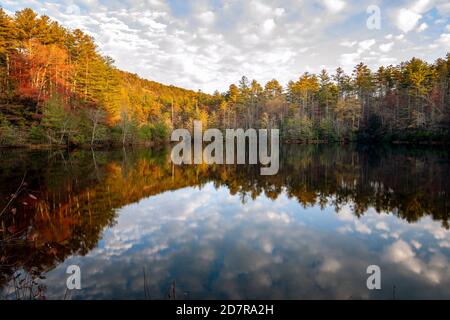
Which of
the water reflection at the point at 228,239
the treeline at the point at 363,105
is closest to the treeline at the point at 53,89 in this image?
the water reflection at the point at 228,239

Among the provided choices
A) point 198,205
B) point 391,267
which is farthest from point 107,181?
point 391,267

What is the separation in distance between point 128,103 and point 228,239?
50.3 metres

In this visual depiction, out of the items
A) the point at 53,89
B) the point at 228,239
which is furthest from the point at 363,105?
the point at 228,239

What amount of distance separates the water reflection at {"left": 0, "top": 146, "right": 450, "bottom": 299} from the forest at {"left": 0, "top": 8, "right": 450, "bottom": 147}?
2512 centimetres

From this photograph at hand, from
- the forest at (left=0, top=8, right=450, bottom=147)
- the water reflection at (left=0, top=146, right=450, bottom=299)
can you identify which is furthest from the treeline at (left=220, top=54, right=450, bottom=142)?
the water reflection at (left=0, top=146, right=450, bottom=299)

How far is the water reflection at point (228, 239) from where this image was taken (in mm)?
4527

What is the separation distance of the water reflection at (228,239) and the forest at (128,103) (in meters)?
25.1

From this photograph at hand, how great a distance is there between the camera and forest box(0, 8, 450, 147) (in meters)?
32.8

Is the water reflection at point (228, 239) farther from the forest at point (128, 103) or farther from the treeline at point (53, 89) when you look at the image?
the forest at point (128, 103)

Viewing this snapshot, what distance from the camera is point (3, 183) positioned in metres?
11.9

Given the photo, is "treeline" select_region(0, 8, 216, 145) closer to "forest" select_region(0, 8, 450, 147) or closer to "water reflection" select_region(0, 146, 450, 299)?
"forest" select_region(0, 8, 450, 147)

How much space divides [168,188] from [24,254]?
799 cm

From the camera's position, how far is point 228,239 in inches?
268
